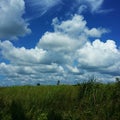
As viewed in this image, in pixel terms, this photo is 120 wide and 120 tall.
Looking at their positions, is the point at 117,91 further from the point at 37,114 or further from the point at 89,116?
the point at 37,114

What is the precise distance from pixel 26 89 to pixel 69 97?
3075 mm

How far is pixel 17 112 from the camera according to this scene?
18656mm

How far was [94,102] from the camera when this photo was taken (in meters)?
19.5

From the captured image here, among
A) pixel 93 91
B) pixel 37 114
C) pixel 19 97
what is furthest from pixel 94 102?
pixel 19 97

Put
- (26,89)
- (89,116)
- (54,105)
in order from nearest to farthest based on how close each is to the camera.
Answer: (89,116) < (54,105) < (26,89)

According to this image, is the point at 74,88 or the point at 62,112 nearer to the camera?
the point at 62,112

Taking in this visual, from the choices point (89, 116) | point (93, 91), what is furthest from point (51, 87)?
point (89, 116)

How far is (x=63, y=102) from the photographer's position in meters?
20.2

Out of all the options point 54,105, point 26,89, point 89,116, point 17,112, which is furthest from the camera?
point 26,89

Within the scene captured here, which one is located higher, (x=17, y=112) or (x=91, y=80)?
(x=91, y=80)

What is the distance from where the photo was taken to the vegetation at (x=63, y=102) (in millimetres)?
17984

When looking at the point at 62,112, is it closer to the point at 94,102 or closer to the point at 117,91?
the point at 94,102

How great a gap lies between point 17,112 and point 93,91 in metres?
4.97

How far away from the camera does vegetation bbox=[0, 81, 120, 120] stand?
18.0m
